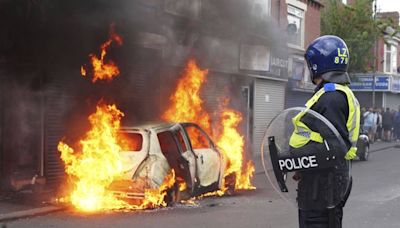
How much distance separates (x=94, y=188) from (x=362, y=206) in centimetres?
411

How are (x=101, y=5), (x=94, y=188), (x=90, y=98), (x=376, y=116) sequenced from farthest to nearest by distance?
(x=376, y=116), (x=90, y=98), (x=101, y=5), (x=94, y=188)

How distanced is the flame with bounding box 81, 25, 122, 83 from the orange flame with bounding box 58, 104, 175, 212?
1.07m

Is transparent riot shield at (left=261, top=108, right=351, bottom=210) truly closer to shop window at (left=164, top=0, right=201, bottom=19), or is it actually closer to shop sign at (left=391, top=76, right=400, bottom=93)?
shop window at (left=164, top=0, right=201, bottom=19)

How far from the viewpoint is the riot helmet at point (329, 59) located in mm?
3318

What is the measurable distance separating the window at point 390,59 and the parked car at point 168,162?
81.1ft

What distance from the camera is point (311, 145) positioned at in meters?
3.18

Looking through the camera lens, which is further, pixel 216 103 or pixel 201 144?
pixel 216 103

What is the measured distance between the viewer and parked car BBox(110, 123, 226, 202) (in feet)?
25.4

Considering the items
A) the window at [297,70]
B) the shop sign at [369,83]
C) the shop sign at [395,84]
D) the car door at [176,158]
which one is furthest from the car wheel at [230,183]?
the shop sign at [395,84]

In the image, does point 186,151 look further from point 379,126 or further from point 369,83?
point 369,83

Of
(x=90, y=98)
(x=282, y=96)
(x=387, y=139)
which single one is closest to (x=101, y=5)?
(x=90, y=98)

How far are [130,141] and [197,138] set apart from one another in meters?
1.37

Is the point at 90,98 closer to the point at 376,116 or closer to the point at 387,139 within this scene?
the point at 376,116

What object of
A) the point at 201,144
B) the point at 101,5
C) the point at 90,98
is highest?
the point at 101,5
